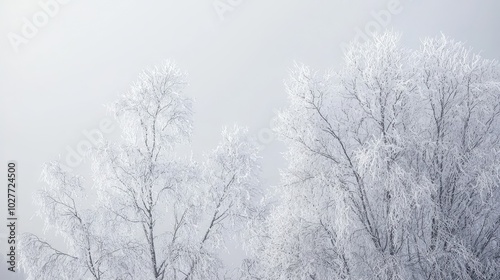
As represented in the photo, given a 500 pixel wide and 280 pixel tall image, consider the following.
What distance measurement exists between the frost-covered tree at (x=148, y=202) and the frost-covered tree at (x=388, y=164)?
85.2 inches

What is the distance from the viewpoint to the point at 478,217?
11.8 metres

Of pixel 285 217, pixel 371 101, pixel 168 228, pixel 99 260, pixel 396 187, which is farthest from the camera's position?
pixel 168 228

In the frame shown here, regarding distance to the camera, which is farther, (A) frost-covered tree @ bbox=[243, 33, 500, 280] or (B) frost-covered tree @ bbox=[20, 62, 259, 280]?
(B) frost-covered tree @ bbox=[20, 62, 259, 280]

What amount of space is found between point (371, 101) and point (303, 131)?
6.27 ft

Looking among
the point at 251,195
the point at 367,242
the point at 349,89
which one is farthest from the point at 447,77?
the point at 251,195

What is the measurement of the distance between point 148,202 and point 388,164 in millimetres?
7204

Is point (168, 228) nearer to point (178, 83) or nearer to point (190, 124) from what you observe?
point (190, 124)

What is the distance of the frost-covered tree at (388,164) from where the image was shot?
1122 centimetres

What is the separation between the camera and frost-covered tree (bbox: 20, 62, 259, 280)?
13.4m

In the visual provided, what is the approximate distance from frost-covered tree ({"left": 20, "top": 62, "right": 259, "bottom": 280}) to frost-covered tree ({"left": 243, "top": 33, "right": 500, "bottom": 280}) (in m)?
2.16

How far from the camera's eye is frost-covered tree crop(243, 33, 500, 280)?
1122cm

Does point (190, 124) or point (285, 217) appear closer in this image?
point (285, 217)

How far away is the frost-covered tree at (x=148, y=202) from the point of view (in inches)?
528

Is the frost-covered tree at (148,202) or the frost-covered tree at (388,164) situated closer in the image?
the frost-covered tree at (388,164)
